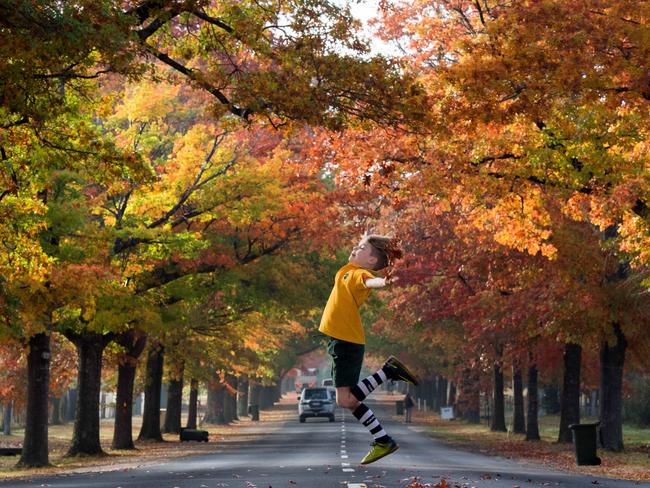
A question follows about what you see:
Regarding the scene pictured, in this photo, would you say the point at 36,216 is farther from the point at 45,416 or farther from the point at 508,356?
the point at 508,356

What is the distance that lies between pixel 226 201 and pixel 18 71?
16232mm

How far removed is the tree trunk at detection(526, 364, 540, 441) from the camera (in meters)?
40.6

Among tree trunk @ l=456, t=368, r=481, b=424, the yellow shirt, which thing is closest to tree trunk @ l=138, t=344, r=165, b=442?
tree trunk @ l=456, t=368, r=481, b=424

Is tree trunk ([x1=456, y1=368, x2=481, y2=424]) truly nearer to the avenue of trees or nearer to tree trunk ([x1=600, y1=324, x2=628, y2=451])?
the avenue of trees

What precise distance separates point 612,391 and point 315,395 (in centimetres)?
3716

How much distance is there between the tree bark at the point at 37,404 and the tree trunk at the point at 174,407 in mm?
21281

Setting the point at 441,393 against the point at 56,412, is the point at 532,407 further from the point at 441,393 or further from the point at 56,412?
the point at 441,393

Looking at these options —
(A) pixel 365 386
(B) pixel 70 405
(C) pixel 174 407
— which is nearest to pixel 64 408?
(B) pixel 70 405

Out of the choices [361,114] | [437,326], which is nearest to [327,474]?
[361,114]

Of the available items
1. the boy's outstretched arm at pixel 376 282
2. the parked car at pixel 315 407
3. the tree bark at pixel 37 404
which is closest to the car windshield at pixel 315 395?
the parked car at pixel 315 407

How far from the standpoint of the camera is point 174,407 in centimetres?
5038

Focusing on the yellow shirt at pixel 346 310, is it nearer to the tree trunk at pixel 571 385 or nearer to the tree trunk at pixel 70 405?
the tree trunk at pixel 571 385

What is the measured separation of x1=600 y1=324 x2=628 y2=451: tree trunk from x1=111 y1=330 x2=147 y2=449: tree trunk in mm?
13831

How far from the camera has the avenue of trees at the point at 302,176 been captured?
15.6 meters
